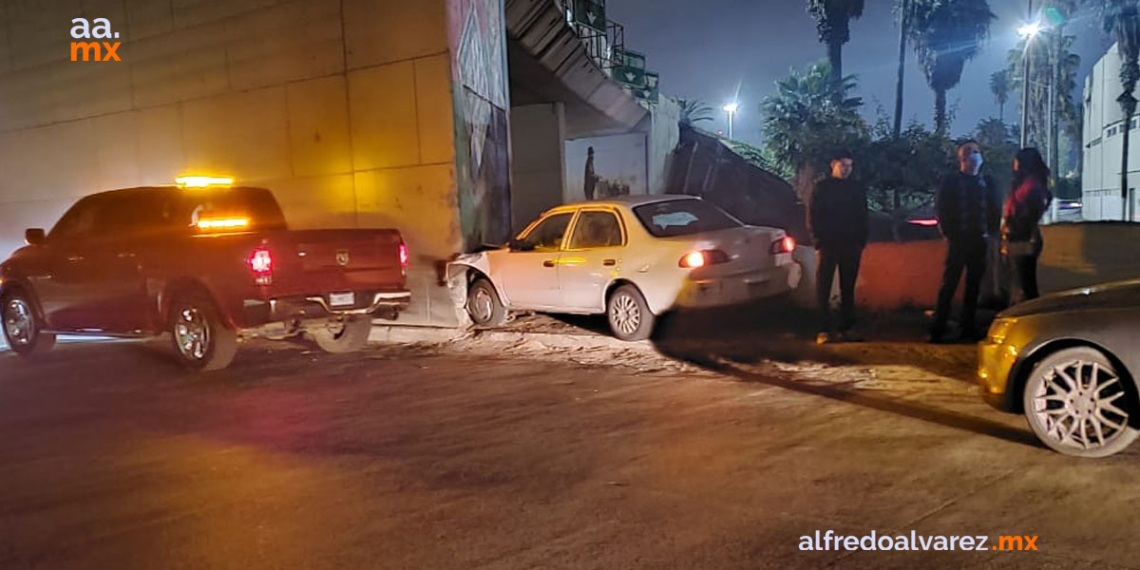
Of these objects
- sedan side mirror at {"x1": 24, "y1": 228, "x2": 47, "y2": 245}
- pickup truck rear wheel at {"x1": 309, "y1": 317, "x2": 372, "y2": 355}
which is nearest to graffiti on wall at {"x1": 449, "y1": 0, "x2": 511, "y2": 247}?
pickup truck rear wheel at {"x1": 309, "y1": 317, "x2": 372, "y2": 355}

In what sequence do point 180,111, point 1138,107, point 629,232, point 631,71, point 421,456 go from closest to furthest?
point 421,456 → point 629,232 → point 180,111 → point 631,71 → point 1138,107

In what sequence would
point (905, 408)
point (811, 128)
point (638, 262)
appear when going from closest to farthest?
1. point (905, 408)
2. point (638, 262)
3. point (811, 128)

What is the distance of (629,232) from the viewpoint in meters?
8.77

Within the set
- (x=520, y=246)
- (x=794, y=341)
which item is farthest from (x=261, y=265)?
(x=794, y=341)

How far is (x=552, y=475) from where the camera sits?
15.8 feet

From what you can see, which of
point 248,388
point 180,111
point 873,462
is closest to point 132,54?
point 180,111

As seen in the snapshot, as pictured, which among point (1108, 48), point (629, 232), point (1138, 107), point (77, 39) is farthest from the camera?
point (1108, 48)

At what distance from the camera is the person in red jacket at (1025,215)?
7727mm

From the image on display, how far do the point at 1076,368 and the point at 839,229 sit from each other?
3306 mm

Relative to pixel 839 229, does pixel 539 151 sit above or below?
above

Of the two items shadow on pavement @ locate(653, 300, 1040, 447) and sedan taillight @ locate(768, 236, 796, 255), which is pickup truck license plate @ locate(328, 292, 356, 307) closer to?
shadow on pavement @ locate(653, 300, 1040, 447)

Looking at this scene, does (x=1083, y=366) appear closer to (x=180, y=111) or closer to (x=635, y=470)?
(x=635, y=470)

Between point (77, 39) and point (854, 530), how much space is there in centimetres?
1551

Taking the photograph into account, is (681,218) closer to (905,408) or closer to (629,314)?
(629,314)
